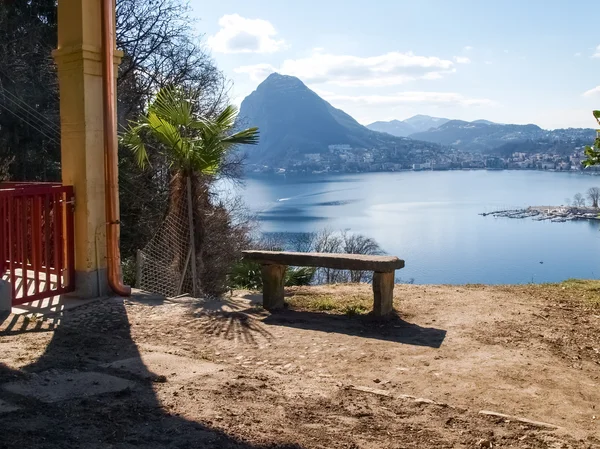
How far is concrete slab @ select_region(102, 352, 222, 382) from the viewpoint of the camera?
4023mm

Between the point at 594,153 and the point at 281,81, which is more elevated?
the point at 281,81

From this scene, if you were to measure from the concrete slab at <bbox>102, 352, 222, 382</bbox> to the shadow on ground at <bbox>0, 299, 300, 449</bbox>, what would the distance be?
9 cm

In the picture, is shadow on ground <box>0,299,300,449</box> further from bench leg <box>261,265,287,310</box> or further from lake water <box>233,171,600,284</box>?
lake water <box>233,171,600,284</box>

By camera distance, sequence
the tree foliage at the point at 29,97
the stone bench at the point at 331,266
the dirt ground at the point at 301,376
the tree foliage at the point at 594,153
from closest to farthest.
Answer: the dirt ground at the point at 301,376 < the stone bench at the point at 331,266 < the tree foliage at the point at 594,153 < the tree foliage at the point at 29,97

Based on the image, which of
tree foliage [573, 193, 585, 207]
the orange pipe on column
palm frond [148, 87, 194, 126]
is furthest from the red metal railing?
tree foliage [573, 193, 585, 207]

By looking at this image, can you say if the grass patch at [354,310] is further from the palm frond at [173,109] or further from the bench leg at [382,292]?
the palm frond at [173,109]

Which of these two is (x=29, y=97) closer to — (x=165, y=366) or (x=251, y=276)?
(x=251, y=276)

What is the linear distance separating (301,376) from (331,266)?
2174 millimetres

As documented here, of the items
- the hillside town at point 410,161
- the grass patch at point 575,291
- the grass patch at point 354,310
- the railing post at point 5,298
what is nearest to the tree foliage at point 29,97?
the railing post at point 5,298

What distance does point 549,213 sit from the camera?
8481 cm

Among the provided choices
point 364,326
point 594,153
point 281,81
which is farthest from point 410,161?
point 364,326

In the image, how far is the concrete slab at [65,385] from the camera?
3.45m

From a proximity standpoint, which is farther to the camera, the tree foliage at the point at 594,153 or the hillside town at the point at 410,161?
the hillside town at the point at 410,161

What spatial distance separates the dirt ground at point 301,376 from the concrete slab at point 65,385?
2 centimetres
